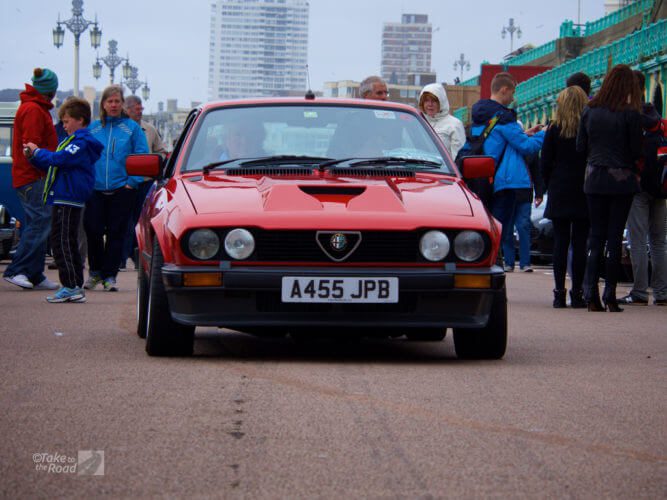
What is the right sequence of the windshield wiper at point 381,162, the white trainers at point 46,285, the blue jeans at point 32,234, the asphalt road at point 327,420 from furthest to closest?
the white trainers at point 46,285
the blue jeans at point 32,234
the windshield wiper at point 381,162
the asphalt road at point 327,420

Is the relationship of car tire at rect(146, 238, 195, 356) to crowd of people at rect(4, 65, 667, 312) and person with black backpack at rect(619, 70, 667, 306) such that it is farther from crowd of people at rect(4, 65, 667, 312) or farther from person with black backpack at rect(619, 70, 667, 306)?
person with black backpack at rect(619, 70, 667, 306)

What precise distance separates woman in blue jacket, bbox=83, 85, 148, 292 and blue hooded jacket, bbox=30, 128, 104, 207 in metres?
1.41

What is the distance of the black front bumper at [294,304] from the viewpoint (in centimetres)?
711

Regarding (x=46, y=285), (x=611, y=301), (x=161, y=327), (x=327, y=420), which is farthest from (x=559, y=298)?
(x=327, y=420)

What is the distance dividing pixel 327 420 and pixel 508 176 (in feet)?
27.1

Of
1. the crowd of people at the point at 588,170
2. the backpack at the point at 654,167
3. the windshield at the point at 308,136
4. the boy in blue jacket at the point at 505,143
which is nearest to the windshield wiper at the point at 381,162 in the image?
the windshield at the point at 308,136

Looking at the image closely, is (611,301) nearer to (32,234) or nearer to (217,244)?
(32,234)

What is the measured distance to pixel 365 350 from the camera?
8266 mm

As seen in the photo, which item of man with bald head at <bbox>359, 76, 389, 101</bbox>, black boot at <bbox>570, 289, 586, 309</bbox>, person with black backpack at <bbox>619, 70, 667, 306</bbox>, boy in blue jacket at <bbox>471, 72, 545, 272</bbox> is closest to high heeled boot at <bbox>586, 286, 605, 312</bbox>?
black boot at <bbox>570, 289, 586, 309</bbox>

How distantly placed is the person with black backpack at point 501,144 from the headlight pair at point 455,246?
18.8 feet

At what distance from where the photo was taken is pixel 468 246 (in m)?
7.31

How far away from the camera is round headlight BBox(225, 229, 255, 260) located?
712 centimetres

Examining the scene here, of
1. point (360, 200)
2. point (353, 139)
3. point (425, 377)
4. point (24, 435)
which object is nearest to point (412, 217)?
point (360, 200)

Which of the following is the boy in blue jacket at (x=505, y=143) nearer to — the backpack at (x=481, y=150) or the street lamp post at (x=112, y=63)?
the backpack at (x=481, y=150)
